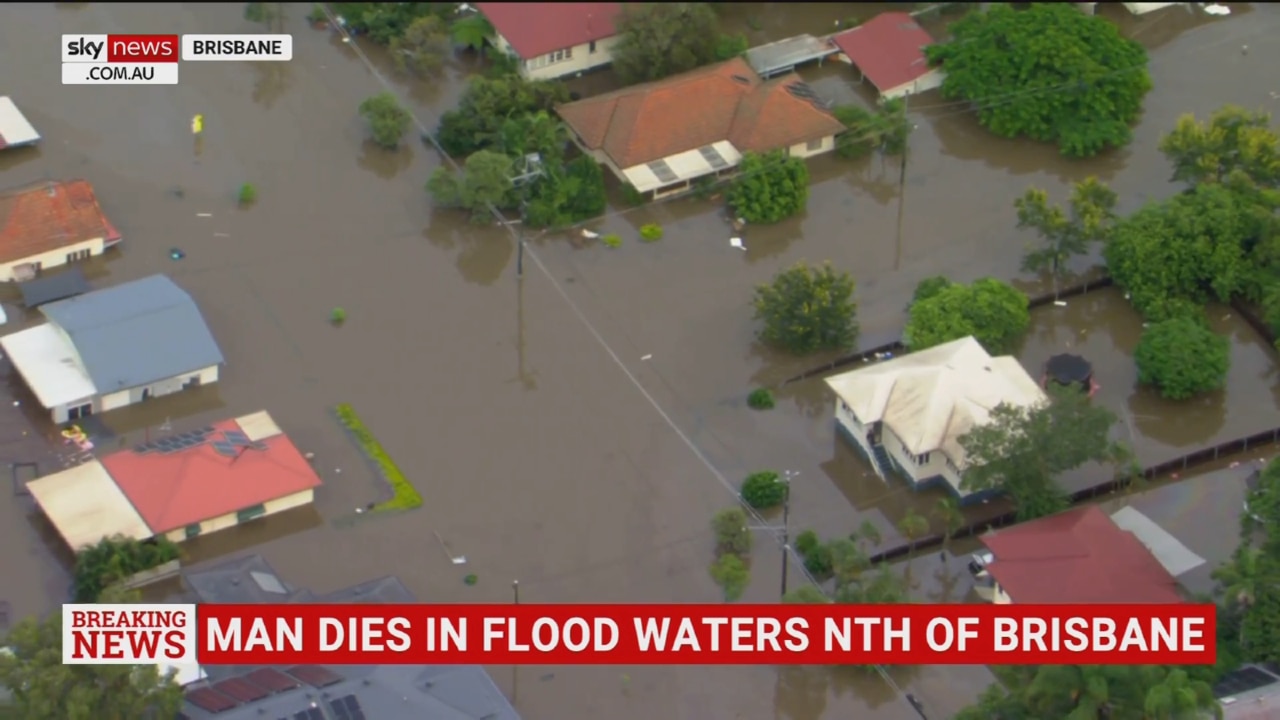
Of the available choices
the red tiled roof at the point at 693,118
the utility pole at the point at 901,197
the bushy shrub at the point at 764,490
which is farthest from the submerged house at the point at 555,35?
the bushy shrub at the point at 764,490

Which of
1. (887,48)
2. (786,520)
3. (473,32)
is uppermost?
(473,32)

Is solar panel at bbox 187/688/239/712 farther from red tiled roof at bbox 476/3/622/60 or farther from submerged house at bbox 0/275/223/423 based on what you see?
red tiled roof at bbox 476/3/622/60

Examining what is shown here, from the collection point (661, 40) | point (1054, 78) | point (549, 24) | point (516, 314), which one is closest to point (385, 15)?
point (549, 24)

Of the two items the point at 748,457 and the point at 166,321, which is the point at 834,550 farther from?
the point at 166,321

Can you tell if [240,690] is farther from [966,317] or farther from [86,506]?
[966,317]

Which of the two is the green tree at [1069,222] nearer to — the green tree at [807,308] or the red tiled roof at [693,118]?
the green tree at [807,308]

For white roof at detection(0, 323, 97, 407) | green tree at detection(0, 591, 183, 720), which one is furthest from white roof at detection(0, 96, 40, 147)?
green tree at detection(0, 591, 183, 720)

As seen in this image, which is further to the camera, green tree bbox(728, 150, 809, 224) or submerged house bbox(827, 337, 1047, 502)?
green tree bbox(728, 150, 809, 224)
